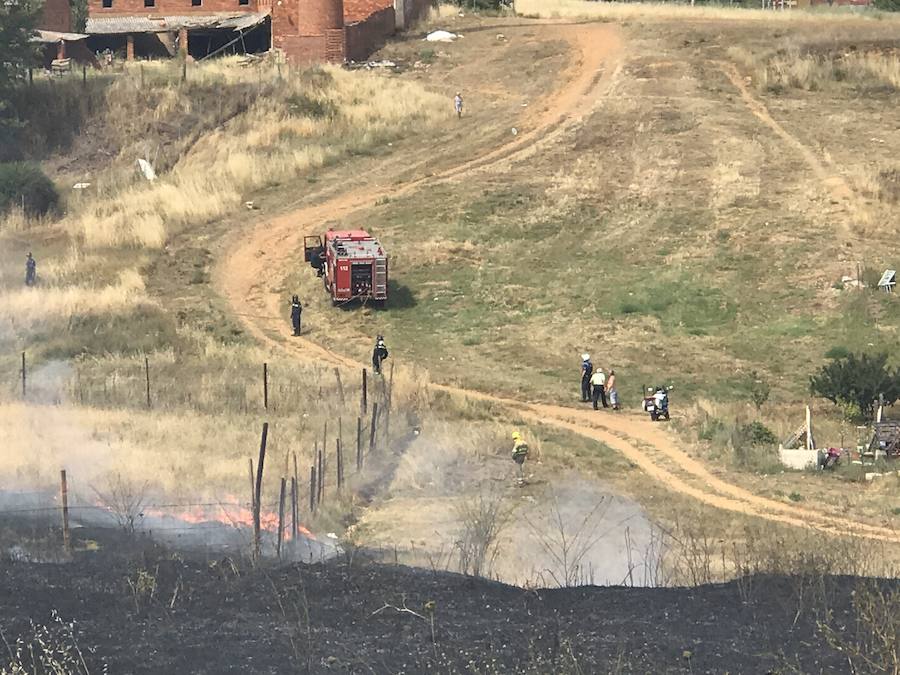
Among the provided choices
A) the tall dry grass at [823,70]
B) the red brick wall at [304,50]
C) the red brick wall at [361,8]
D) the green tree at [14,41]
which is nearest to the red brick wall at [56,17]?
the green tree at [14,41]

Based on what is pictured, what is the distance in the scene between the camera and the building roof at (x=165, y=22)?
68875mm

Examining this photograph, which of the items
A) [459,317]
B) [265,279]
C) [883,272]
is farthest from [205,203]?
[883,272]

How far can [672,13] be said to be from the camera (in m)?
68.6

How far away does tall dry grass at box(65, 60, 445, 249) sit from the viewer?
4762cm

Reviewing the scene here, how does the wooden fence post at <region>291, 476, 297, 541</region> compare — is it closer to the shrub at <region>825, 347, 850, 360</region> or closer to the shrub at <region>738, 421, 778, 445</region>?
the shrub at <region>738, 421, 778, 445</region>

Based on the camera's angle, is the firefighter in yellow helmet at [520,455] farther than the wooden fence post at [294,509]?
Yes

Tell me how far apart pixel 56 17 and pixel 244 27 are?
8.40 meters

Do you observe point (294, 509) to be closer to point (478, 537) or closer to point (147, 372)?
point (478, 537)

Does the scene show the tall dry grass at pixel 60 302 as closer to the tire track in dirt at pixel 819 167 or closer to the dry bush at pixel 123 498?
the dry bush at pixel 123 498

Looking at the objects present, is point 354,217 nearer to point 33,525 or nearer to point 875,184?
point 875,184

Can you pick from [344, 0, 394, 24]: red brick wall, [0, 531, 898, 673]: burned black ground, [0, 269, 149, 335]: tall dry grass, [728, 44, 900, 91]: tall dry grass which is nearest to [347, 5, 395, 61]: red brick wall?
[344, 0, 394, 24]: red brick wall

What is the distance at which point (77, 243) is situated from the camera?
45.6 meters

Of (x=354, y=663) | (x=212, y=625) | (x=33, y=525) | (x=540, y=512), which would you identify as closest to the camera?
(x=354, y=663)

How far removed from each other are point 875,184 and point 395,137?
1730cm
